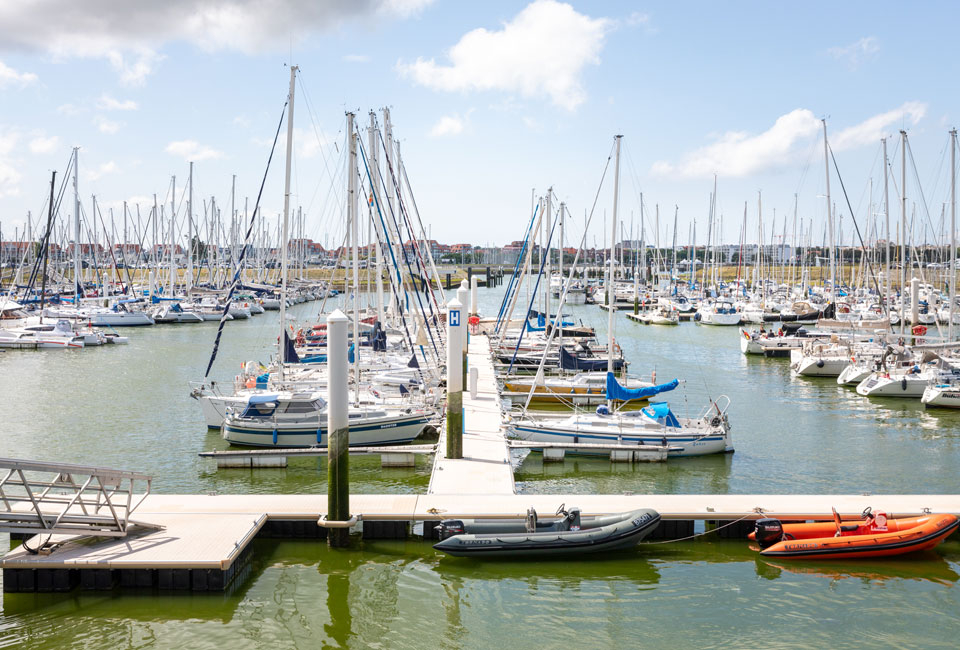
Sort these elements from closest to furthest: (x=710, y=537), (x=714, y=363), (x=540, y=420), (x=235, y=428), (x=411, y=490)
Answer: (x=710, y=537) < (x=411, y=490) < (x=235, y=428) < (x=540, y=420) < (x=714, y=363)

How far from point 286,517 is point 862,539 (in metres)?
12.5

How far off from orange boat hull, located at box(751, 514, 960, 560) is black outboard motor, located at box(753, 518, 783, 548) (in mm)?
141

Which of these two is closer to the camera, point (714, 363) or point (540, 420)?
point (540, 420)

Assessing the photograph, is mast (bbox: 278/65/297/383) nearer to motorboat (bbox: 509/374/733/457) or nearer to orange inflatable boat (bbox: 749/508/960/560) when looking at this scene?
motorboat (bbox: 509/374/733/457)

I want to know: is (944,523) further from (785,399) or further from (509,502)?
(785,399)

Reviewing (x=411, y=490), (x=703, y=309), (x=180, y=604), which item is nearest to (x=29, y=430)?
(x=411, y=490)

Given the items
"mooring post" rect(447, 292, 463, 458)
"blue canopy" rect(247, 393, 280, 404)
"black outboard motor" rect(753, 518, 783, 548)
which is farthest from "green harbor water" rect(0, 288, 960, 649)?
"blue canopy" rect(247, 393, 280, 404)

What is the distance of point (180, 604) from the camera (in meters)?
15.2

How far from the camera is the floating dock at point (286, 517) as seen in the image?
15461mm

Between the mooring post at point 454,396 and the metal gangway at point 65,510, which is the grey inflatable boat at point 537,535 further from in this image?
the metal gangway at point 65,510

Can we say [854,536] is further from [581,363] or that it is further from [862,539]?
[581,363]

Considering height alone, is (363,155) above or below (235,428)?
above

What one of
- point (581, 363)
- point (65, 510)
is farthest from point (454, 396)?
point (581, 363)

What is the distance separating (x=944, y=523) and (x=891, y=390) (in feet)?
73.9
